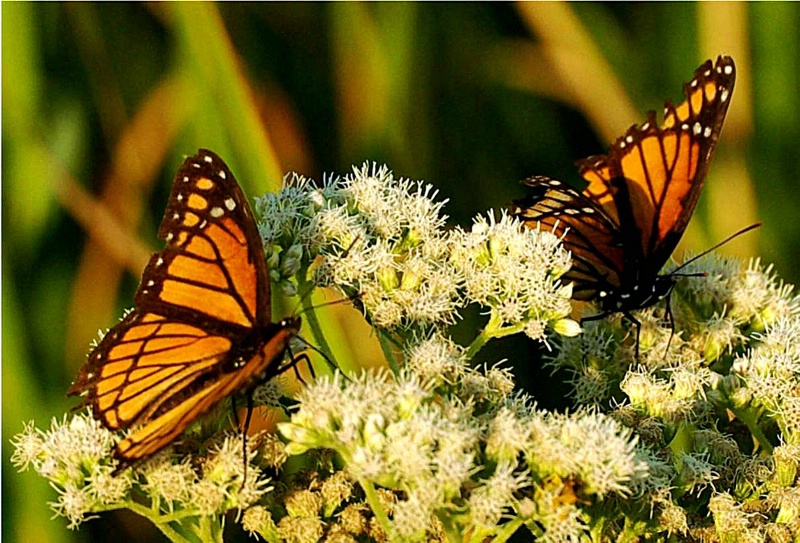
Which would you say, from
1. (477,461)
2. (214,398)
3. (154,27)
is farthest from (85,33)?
(477,461)

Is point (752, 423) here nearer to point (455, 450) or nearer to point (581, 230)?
point (581, 230)

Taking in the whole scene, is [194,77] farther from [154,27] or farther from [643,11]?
[643,11]

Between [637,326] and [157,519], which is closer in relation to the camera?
[157,519]

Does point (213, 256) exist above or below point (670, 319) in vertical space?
below

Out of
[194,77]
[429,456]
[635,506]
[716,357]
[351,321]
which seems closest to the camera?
[429,456]

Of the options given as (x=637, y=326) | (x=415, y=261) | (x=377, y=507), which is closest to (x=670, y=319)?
(x=637, y=326)

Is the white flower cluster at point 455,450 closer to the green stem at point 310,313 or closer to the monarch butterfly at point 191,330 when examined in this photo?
the monarch butterfly at point 191,330
